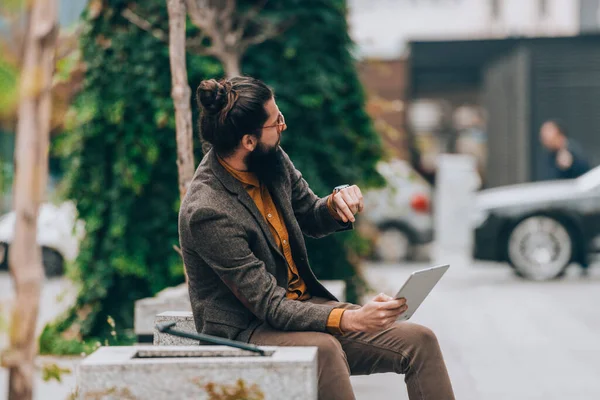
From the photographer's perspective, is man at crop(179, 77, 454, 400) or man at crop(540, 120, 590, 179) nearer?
man at crop(179, 77, 454, 400)

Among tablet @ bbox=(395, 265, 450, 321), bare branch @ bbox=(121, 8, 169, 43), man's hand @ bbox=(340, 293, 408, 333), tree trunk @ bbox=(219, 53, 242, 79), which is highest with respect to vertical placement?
bare branch @ bbox=(121, 8, 169, 43)

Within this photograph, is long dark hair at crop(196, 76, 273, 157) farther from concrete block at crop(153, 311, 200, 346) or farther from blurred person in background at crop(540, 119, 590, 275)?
blurred person in background at crop(540, 119, 590, 275)

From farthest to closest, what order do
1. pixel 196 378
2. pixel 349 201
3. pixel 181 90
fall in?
1. pixel 181 90
2. pixel 349 201
3. pixel 196 378

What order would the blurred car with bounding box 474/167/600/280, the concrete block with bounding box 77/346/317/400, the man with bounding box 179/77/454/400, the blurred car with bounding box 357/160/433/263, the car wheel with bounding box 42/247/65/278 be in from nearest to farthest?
the concrete block with bounding box 77/346/317/400 < the man with bounding box 179/77/454/400 < the blurred car with bounding box 474/167/600/280 < the car wheel with bounding box 42/247/65/278 < the blurred car with bounding box 357/160/433/263

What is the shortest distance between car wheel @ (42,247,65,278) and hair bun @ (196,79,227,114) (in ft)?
38.4

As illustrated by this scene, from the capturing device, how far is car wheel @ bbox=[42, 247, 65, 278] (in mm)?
15461

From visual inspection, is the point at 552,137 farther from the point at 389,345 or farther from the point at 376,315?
the point at 376,315

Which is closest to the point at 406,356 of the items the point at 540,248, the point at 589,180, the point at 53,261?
the point at 540,248

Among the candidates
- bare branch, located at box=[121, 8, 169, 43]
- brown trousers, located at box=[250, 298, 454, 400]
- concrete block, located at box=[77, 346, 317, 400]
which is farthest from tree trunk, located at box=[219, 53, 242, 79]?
concrete block, located at box=[77, 346, 317, 400]

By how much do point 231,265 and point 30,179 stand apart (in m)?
1.28

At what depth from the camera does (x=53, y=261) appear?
1555cm

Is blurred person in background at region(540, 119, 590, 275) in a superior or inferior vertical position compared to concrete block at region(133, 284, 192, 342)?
superior

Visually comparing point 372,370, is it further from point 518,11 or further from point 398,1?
point 518,11

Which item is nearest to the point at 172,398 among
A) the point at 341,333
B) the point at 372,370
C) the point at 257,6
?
the point at 341,333
